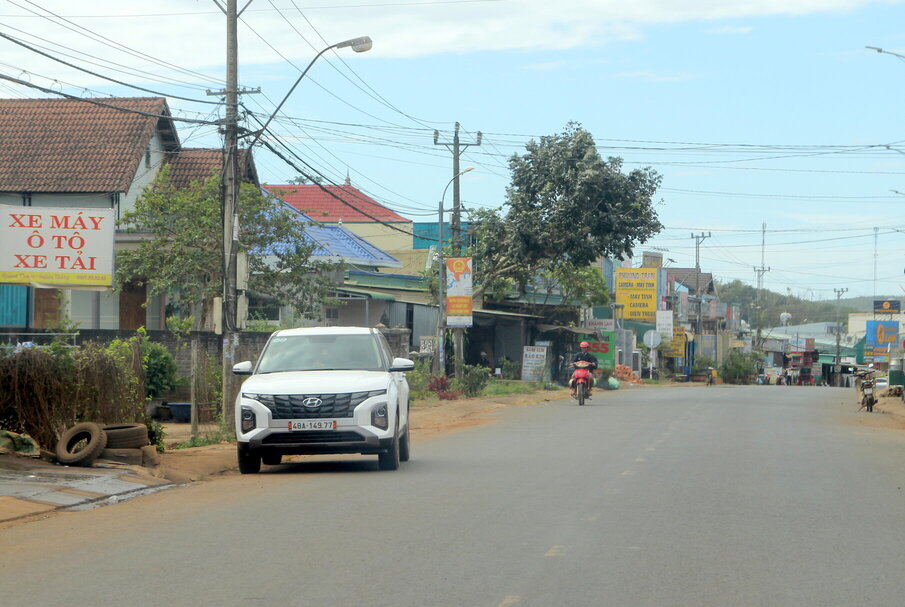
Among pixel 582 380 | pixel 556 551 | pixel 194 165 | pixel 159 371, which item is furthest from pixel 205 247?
pixel 556 551

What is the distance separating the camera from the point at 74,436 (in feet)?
45.6

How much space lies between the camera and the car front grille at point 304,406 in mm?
13492

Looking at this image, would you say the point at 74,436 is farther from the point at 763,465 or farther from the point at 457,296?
the point at 457,296

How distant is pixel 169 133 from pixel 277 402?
2752cm

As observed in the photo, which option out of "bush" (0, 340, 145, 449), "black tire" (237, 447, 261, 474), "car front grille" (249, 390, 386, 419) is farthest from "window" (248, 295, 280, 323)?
"car front grille" (249, 390, 386, 419)

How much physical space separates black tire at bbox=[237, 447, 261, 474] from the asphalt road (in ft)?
1.07

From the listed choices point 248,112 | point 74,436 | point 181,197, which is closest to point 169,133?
point 181,197

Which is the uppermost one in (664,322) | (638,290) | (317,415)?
(638,290)

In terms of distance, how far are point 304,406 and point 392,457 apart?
131 cm

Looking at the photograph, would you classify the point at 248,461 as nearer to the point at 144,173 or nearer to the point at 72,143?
the point at 144,173

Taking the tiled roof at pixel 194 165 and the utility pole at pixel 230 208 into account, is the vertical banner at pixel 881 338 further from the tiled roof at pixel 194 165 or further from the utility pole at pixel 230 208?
the utility pole at pixel 230 208

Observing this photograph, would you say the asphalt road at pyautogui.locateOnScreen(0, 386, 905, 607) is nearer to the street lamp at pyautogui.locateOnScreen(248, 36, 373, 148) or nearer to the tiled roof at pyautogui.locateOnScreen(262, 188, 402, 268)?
the street lamp at pyautogui.locateOnScreen(248, 36, 373, 148)

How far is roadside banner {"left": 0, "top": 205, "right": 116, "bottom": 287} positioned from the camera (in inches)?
822

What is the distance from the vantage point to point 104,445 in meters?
13.7
